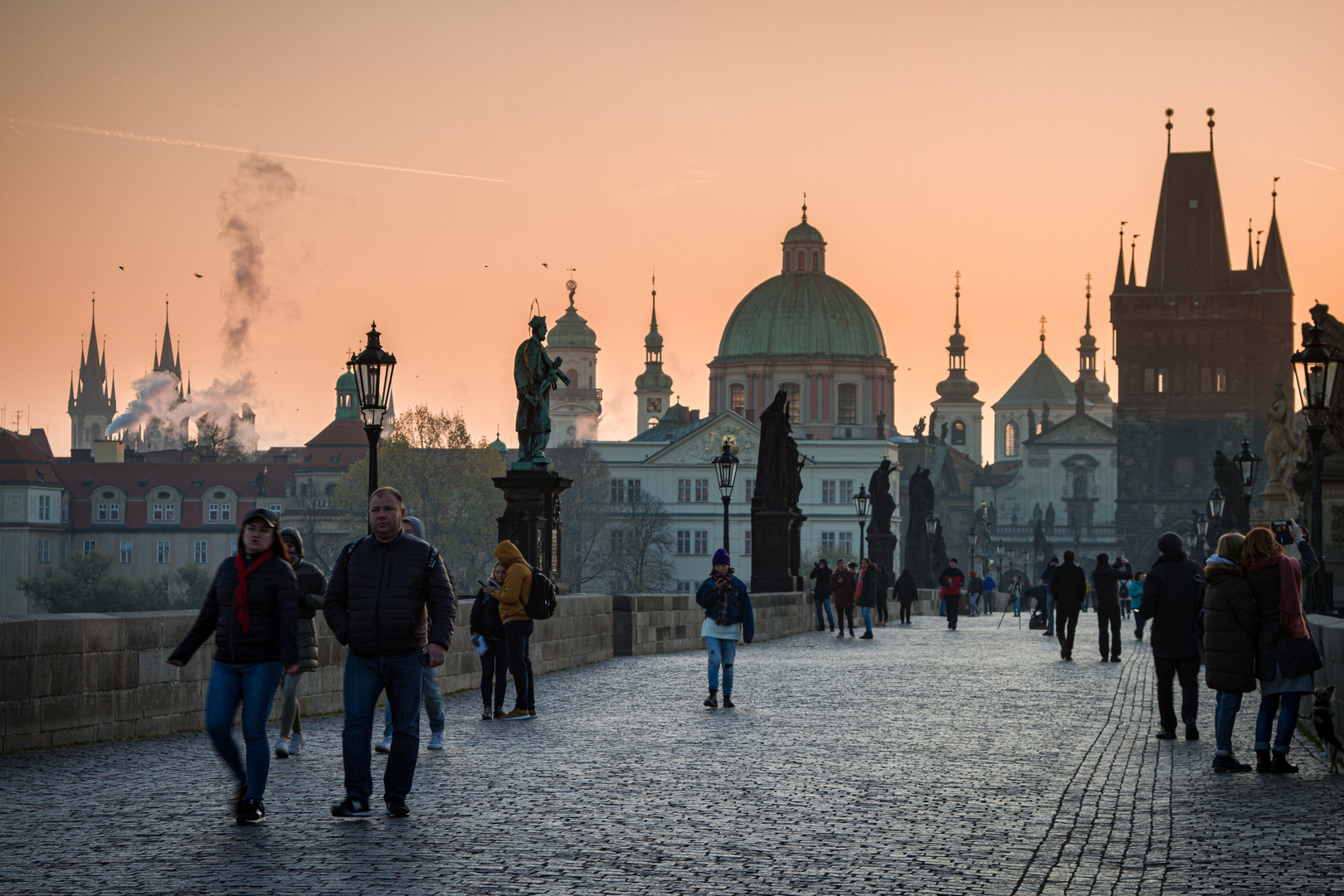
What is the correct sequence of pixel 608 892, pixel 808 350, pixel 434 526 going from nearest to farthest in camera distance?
pixel 608 892, pixel 434 526, pixel 808 350

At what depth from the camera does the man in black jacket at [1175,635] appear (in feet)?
45.6

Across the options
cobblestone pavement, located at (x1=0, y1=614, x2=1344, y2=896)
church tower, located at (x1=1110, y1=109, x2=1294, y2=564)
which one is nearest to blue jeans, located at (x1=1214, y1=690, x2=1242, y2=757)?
cobblestone pavement, located at (x1=0, y1=614, x2=1344, y2=896)

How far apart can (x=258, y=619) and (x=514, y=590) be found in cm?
535

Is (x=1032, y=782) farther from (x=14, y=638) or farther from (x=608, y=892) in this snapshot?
(x=14, y=638)

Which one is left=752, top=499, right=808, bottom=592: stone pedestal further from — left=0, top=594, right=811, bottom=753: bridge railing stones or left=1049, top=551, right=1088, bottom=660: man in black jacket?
left=0, top=594, right=811, bottom=753: bridge railing stones

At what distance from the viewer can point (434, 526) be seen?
96562 millimetres

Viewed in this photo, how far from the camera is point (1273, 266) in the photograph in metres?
117

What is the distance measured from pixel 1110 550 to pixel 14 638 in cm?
12562

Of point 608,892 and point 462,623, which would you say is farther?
point 462,623

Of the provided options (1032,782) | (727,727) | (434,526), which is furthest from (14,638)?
(434,526)

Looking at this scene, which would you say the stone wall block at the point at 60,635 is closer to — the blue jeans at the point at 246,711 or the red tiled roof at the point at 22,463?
the blue jeans at the point at 246,711

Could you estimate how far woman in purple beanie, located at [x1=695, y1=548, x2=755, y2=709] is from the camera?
53.1 ft

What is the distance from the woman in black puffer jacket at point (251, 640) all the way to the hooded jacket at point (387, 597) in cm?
25

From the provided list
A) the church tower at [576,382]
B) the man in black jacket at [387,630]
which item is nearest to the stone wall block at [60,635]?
the man in black jacket at [387,630]
